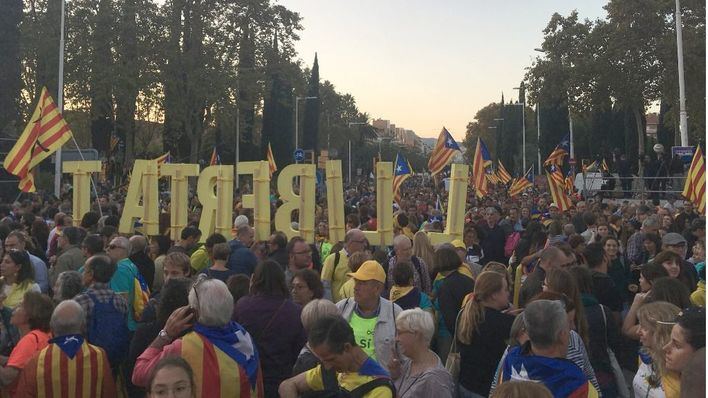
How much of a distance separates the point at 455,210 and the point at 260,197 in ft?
8.91

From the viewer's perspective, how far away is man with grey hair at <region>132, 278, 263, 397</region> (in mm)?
4102

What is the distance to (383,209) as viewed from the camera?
10195 mm

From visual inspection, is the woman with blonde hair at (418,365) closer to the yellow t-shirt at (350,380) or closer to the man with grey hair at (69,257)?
the yellow t-shirt at (350,380)

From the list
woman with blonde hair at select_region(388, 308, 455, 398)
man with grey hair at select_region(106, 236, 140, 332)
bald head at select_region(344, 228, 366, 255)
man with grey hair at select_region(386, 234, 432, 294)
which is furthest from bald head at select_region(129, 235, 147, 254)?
woman with blonde hair at select_region(388, 308, 455, 398)

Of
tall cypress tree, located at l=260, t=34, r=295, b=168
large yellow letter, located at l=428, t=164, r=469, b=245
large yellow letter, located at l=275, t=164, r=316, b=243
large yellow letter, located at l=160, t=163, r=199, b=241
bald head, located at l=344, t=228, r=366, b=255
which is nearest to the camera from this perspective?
bald head, located at l=344, t=228, r=366, b=255

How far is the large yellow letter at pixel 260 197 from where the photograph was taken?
1072cm

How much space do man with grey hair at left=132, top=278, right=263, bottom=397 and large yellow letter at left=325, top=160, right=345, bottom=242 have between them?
6129 millimetres

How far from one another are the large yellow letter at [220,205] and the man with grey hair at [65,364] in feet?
20.5

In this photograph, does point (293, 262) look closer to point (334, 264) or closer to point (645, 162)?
point (334, 264)

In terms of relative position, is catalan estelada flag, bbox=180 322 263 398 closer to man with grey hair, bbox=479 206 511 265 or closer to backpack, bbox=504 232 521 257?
backpack, bbox=504 232 521 257

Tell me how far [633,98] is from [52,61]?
25211mm

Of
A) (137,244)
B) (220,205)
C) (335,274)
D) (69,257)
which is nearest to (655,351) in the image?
(335,274)

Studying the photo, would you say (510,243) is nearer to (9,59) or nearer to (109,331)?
(109,331)

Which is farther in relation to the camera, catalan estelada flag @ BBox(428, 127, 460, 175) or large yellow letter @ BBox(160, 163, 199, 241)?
catalan estelada flag @ BBox(428, 127, 460, 175)
